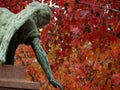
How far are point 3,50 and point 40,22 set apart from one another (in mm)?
981

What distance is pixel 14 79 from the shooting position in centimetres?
771

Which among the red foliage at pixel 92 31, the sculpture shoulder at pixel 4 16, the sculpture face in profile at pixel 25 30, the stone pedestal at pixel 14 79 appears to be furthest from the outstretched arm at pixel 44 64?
the red foliage at pixel 92 31

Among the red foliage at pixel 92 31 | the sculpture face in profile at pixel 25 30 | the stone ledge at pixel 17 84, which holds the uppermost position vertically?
the sculpture face in profile at pixel 25 30

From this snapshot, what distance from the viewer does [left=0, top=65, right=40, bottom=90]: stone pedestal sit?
293 inches

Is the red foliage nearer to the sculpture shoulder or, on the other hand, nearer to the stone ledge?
the sculpture shoulder

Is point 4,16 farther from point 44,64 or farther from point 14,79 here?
point 14,79

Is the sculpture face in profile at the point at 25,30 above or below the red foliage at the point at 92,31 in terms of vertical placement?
above

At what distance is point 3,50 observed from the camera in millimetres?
7520

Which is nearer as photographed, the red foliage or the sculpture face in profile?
the sculpture face in profile

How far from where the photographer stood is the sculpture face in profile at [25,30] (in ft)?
25.4

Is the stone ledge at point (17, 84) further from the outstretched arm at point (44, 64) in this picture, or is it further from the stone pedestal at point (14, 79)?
the outstretched arm at point (44, 64)

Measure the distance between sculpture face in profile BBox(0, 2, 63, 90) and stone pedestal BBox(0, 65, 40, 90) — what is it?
0.53 ft

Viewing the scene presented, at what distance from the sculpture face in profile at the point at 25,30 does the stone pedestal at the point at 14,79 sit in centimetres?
16

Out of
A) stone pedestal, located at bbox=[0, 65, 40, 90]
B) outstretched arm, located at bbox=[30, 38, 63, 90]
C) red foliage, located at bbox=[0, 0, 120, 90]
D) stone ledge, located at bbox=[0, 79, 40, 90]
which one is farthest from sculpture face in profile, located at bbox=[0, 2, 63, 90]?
red foliage, located at bbox=[0, 0, 120, 90]
